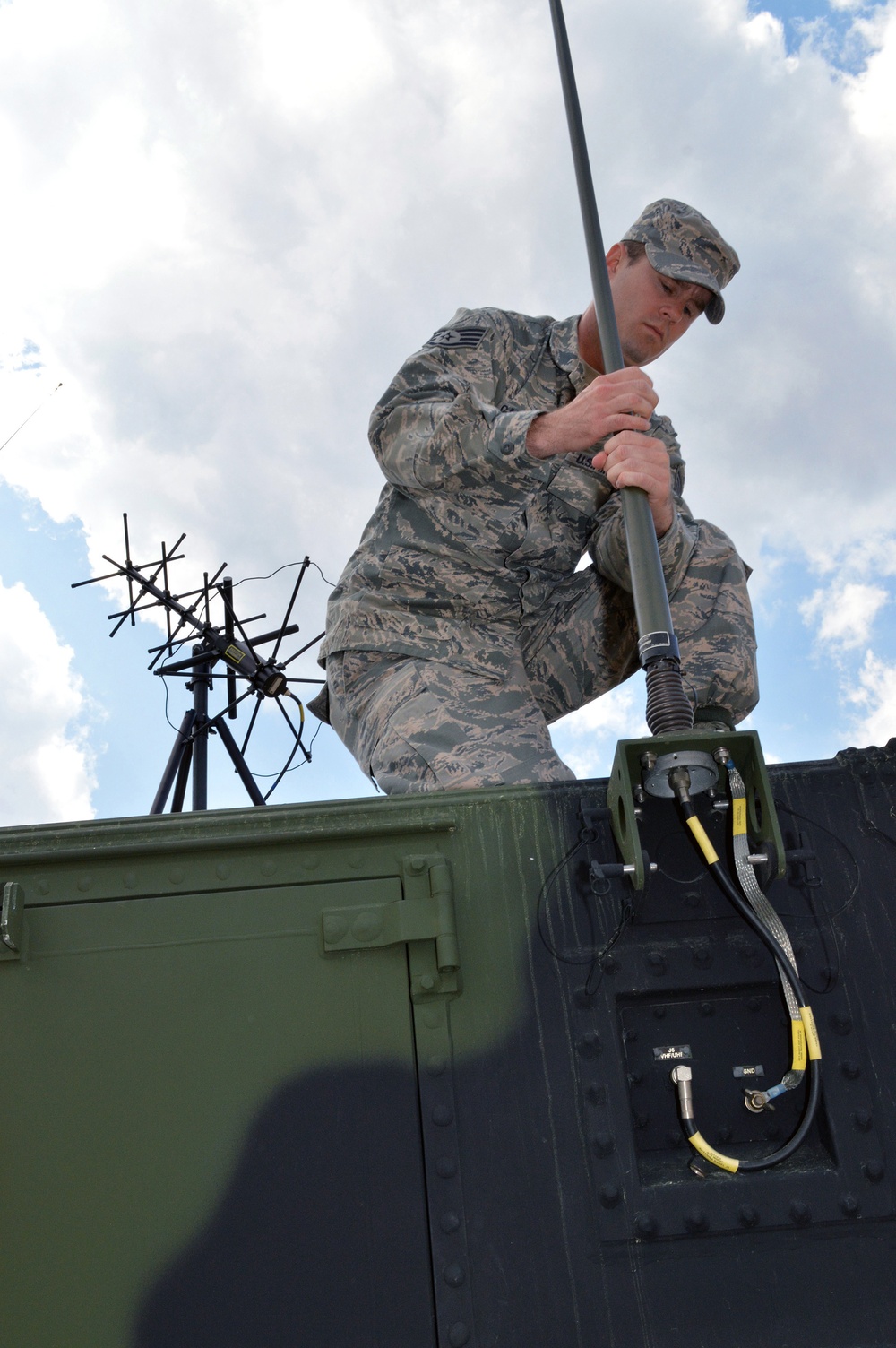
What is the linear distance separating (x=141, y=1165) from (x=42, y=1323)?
0.23m

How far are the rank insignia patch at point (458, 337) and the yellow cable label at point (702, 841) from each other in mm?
1837

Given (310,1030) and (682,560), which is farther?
(682,560)

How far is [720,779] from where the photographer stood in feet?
5.99

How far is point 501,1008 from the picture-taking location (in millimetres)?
1749

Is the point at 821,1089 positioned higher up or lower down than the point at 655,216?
lower down

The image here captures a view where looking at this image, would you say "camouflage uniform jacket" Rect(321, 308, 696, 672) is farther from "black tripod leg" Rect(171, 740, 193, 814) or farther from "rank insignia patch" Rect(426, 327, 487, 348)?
"black tripod leg" Rect(171, 740, 193, 814)

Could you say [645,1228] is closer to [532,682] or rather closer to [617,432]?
[617,432]

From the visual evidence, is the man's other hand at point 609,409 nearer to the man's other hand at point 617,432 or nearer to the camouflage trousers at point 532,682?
the man's other hand at point 617,432

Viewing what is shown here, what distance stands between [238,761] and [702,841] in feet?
20.7

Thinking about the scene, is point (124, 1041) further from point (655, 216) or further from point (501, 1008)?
point (655, 216)

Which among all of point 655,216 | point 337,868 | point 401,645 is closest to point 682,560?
point 401,645

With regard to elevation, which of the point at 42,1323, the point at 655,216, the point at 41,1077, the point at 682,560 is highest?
the point at 655,216

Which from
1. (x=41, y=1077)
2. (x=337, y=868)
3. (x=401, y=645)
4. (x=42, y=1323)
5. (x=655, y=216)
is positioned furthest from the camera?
(x=655, y=216)

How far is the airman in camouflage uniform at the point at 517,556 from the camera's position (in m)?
2.60
